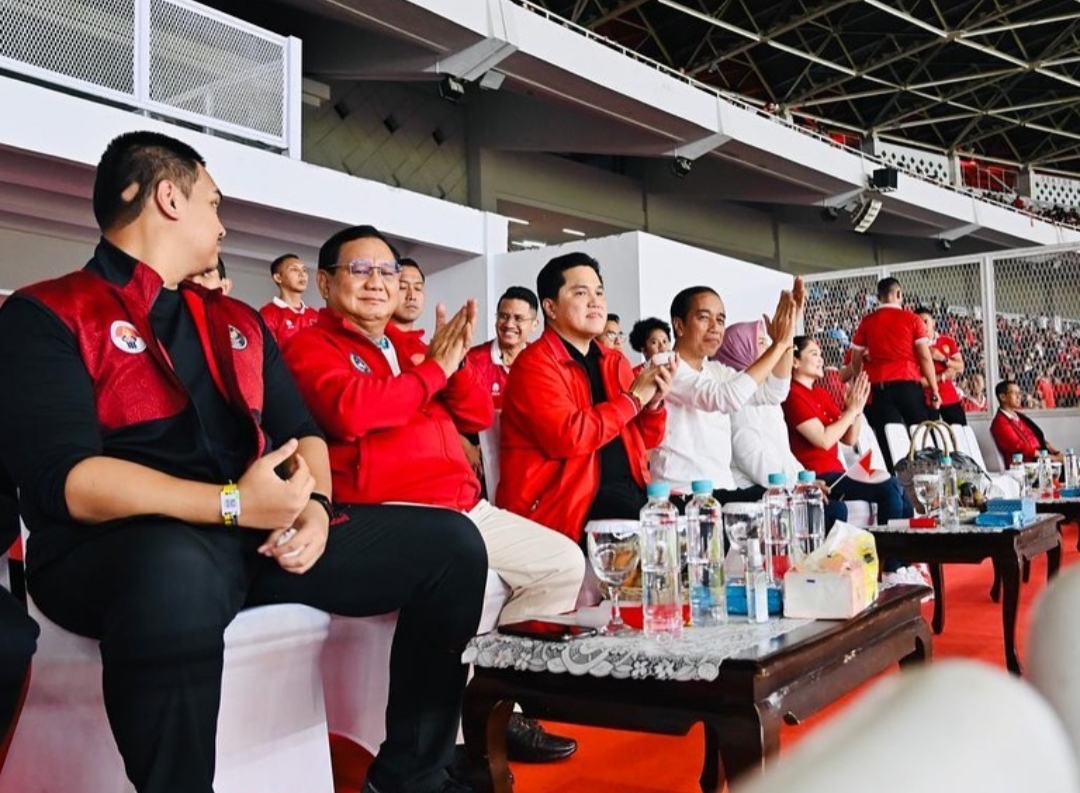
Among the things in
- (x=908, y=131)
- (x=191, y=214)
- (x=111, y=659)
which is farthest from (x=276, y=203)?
(x=908, y=131)

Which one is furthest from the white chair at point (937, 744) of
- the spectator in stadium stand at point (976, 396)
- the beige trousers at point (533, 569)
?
the spectator in stadium stand at point (976, 396)

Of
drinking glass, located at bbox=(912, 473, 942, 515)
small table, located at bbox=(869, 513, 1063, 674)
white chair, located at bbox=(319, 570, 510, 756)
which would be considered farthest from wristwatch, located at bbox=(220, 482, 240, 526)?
drinking glass, located at bbox=(912, 473, 942, 515)

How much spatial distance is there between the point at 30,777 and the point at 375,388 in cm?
88

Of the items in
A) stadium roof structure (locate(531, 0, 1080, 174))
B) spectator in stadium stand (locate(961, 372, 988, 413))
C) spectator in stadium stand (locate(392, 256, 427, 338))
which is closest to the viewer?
spectator in stadium stand (locate(392, 256, 427, 338))

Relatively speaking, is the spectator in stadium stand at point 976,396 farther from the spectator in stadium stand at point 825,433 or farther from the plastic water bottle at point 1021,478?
the spectator in stadium stand at point 825,433

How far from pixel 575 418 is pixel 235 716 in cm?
110

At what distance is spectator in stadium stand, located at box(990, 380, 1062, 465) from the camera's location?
6367 mm

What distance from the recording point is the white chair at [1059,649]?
37 cm

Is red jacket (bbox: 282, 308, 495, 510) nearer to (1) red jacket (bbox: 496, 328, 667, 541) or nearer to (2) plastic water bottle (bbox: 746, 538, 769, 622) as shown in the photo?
(1) red jacket (bbox: 496, 328, 667, 541)

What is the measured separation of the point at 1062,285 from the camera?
23.7 feet

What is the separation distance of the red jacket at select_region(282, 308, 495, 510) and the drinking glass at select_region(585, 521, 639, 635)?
23.3 inches

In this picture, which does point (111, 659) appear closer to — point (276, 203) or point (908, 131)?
point (276, 203)

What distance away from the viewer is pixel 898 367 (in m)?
5.91

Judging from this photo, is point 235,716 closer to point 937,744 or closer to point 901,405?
point 937,744
